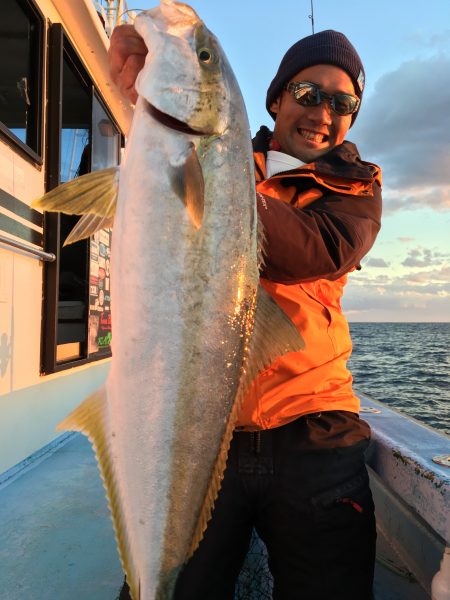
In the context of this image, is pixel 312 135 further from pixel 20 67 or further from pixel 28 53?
pixel 20 67

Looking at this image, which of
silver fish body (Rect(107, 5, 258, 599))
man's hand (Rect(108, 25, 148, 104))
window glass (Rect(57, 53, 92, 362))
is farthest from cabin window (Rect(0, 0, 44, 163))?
silver fish body (Rect(107, 5, 258, 599))

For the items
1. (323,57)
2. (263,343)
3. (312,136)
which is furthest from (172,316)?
(323,57)

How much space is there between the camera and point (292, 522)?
2.09 meters

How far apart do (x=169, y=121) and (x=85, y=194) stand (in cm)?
40

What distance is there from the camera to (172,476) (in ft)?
5.57

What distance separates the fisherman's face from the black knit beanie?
0.03 m

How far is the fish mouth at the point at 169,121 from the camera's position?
5.73ft

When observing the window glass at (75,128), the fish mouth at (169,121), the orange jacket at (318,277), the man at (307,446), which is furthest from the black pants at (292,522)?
the window glass at (75,128)

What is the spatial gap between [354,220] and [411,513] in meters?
2.14

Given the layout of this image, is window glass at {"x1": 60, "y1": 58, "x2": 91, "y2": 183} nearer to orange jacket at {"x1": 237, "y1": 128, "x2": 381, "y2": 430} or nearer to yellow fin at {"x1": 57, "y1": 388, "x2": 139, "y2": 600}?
orange jacket at {"x1": 237, "y1": 128, "x2": 381, "y2": 430}

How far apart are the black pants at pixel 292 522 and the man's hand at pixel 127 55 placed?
1587 mm

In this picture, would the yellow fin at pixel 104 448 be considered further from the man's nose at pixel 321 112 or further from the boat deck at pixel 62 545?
the man's nose at pixel 321 112

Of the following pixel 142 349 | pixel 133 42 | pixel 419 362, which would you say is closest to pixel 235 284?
pixel 142 349

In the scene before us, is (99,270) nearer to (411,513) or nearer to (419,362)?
(411,513)
